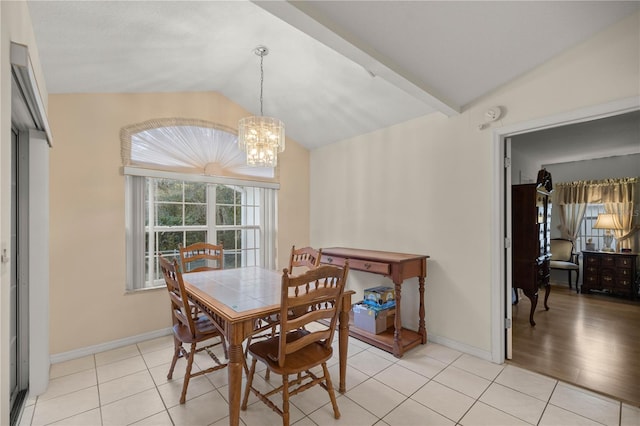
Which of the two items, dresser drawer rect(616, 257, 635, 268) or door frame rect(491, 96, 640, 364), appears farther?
dresser drawer rect(616, 257, 635, 268)

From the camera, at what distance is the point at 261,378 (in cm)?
238

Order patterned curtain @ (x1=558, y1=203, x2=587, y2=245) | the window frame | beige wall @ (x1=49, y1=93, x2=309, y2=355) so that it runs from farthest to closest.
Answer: patterned curtain @ (x1=558, y1=203, x2=587, y2=245) < the window frame < beige wall @ (x1=49, y1=93, x2=309, y2=355)

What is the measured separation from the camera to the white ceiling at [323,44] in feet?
5.67

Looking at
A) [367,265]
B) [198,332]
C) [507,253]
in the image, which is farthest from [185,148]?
[507,253]

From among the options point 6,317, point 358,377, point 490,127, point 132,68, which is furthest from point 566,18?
point 6,317

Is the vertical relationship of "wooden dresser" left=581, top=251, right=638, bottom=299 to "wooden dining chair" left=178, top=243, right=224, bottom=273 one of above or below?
below

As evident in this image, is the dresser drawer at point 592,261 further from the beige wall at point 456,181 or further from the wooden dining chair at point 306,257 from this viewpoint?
the wooden dining chair at point 306,257

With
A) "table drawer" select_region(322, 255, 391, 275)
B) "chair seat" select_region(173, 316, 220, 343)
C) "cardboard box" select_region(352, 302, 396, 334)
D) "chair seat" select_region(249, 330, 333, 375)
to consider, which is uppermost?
"table drawer" select_region(322, 255, 391, 275)

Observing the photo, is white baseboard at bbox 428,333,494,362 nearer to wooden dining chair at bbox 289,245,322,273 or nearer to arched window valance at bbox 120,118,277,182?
wooden dining chair at bbox 289,245,322,273

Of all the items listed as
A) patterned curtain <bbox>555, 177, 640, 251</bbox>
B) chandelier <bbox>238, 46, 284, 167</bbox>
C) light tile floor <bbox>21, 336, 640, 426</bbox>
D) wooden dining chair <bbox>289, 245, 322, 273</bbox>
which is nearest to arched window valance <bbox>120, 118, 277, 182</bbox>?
chandelier <bbox>238, 46, 284, 167</bbox>

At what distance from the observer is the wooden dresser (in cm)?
445

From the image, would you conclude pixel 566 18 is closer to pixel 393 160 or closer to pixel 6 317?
pixel 393 160

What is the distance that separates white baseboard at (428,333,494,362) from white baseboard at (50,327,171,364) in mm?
2879

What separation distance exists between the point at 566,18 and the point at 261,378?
335 cm
